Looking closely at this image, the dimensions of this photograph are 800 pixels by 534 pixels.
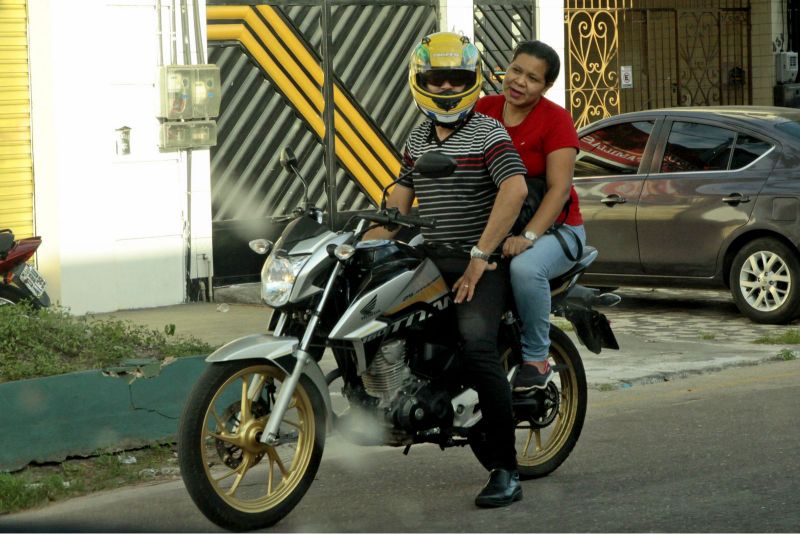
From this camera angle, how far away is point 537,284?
20.0 ft

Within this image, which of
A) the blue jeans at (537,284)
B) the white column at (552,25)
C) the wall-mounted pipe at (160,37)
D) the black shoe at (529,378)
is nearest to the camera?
the blue jeans at (537,284)

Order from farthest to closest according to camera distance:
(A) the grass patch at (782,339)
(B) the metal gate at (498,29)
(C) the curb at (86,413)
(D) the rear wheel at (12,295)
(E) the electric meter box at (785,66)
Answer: (E) the electric meter box at (785,66)
(B) the metal gate at (498,29)
(A) the grass patch at (782,339)
(D) the rear wheel at (12,295)
(C) the curb at (86,413)

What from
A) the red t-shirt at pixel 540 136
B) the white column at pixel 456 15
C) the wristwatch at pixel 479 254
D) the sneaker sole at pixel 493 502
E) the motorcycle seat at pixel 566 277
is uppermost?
the white column at pixel 456 15

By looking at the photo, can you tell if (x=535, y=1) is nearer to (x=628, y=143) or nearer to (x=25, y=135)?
(x=628, y=143)

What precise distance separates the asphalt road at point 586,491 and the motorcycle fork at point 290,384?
400 mm

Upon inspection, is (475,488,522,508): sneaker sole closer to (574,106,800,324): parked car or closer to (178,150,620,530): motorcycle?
(178,150,620,530): motorcycle

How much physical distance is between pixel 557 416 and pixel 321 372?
4.61 feet

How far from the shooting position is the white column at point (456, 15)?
14.3m

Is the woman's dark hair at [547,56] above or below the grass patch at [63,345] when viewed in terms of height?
above

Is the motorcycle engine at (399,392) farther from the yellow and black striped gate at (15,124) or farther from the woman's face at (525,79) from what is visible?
the yellow and black striped gate at (15,124)

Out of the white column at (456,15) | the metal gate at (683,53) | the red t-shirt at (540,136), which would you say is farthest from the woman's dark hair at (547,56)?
the metal gate at (683,53)

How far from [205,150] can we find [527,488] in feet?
21.3

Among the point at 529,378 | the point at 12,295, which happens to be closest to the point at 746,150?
the point at 12,295

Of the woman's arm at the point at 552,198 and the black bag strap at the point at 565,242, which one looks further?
the black bag strap at the point at 565,242
